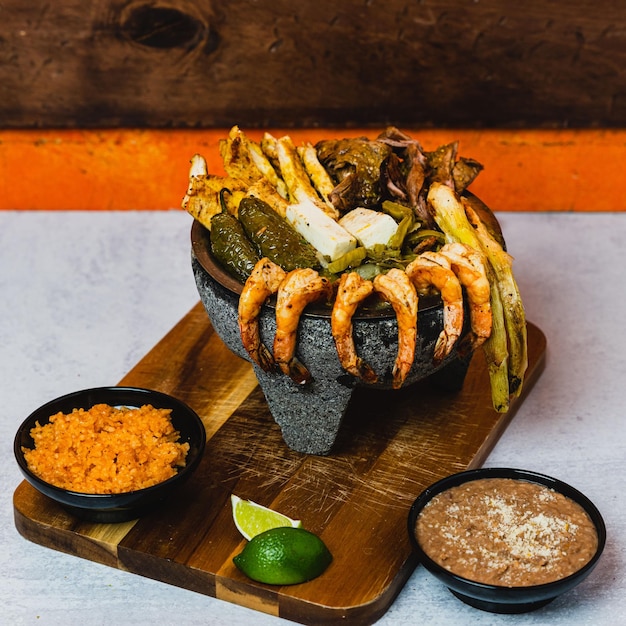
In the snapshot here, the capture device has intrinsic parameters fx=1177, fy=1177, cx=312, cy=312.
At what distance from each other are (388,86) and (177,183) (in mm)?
937

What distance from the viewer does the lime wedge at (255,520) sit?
2.85m

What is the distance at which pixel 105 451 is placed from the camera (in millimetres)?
2889

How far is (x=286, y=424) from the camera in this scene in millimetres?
3154

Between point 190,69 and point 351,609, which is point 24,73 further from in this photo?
point 351,609

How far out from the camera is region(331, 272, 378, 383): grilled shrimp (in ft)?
9.04

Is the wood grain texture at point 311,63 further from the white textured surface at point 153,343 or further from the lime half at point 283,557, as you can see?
the lime half at point 283,557

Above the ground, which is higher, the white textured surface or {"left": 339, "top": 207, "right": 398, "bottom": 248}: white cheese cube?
{"left": 339, "top": 207, "right": 398, "bottom": 248}: white cheese cube

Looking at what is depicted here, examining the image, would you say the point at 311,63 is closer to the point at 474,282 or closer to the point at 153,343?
the point at 153,343

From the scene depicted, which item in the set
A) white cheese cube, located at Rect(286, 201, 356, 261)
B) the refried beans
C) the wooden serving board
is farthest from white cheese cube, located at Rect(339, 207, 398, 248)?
the refried beans

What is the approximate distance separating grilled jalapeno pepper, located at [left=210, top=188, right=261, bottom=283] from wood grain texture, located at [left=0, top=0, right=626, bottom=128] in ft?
4.96

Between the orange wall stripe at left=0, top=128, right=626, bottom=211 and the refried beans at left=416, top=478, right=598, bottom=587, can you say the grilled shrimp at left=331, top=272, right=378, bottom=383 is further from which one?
the orange wall stripe at left=0, top=128, right=626, bottom=211

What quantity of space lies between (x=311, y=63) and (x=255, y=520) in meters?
2.15

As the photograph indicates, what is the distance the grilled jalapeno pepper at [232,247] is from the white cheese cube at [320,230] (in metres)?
0.14

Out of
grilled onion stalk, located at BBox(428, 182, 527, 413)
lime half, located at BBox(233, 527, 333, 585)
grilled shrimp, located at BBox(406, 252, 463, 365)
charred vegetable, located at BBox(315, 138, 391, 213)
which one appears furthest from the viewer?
charred vegetable, located at BBox(315, 138, 391, 213)
